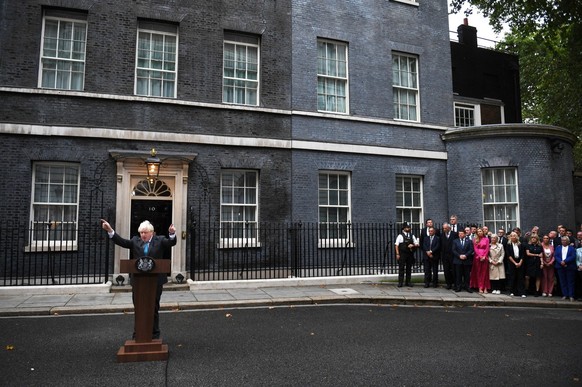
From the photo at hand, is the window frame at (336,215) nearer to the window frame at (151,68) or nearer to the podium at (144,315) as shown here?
the window frame at (151,68)

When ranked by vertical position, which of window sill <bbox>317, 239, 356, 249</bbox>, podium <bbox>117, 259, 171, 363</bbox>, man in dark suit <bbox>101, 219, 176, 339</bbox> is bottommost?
podium <bbox>117, 259, 171, 363</bbox>

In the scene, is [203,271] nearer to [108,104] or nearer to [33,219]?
[33,219]

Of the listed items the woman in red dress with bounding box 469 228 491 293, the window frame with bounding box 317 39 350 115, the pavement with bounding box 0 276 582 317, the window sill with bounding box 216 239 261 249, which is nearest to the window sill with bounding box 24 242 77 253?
the pavement with bounding box 0 276 582 317

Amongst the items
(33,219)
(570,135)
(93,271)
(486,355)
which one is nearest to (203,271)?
(93,271)

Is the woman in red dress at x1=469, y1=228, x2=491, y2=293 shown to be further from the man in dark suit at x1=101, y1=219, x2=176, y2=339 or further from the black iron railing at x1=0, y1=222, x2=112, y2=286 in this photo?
the black iron railing at x1=0, y1=222, x2=112, y2=286

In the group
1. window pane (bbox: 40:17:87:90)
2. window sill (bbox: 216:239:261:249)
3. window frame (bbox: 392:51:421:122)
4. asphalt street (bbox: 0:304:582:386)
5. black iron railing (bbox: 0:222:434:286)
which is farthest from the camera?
window frame (bbox: 392:51:421:122)

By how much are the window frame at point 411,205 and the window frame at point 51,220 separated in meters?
10.0

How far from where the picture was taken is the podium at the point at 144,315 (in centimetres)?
564

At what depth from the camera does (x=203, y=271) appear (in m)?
12.0

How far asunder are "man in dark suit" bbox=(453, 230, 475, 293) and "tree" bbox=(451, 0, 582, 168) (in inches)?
298

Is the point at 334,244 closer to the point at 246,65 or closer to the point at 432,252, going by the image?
the point at 432,252

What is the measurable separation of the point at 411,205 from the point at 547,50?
45.7 feet

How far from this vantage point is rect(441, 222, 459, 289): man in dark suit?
40.7ft

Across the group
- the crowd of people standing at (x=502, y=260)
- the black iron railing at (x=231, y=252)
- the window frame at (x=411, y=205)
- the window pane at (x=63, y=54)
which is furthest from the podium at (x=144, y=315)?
the window frame at (x=411, y=205)
